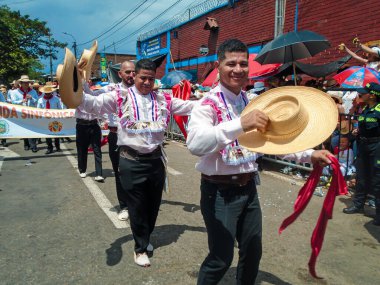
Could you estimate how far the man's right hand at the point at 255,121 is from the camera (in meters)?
1.91

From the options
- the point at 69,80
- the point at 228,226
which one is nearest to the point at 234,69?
the point at 228,226

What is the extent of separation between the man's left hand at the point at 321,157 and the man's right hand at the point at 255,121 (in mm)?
576

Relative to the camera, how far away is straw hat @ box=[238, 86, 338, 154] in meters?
1.95

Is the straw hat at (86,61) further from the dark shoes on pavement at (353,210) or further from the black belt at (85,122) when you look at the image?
the dark shoes on pavement at (353,210)

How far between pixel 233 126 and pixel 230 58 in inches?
22.7

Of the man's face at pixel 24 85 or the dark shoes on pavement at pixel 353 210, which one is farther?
the man's face at pixel 24 85

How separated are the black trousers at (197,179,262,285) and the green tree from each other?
33.7 metres

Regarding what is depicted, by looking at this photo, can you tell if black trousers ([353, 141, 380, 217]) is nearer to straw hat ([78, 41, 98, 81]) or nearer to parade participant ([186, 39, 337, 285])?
parade participant ([186, 39, 337, 285])

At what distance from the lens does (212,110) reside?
228 cm

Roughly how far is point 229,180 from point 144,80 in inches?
65.0

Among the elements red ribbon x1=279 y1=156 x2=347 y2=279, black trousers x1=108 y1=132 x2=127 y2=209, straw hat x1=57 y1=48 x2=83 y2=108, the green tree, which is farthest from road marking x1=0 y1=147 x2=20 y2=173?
the green tree

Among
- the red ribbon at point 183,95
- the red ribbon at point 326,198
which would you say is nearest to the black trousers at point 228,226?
the red ribbon at point 326,198

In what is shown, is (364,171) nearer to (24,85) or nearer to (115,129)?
(115,129)

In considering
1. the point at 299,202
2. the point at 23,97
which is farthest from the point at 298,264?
the point at 23,97
